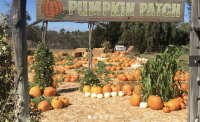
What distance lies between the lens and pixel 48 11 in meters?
5.64

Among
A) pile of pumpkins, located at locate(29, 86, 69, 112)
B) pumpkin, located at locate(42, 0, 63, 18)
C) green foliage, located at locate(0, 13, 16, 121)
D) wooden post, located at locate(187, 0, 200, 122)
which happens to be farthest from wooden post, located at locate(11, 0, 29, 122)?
pumpkin, located at locate(42, 0, 63, 18)

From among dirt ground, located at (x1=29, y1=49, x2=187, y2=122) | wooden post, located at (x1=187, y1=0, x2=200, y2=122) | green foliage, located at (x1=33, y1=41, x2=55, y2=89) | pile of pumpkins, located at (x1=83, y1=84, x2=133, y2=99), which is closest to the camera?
wooden post, located at (x1=187, y1=0, x2=200, y2=122)

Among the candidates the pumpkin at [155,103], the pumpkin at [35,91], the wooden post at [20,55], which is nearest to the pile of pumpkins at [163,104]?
the pumpkin at [155,103]

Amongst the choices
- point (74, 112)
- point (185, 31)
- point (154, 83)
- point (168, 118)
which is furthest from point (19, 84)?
point (185, 31)

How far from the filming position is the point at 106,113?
4371mm

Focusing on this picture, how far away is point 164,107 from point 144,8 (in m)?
2.85

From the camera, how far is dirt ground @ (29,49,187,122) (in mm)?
4031

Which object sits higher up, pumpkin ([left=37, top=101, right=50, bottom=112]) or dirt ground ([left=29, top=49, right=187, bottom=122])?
pumpkin ([left=37, top=101, right=50, bottom=112])

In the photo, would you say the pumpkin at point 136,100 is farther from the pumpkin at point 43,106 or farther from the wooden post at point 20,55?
the wooden post at point 20,55

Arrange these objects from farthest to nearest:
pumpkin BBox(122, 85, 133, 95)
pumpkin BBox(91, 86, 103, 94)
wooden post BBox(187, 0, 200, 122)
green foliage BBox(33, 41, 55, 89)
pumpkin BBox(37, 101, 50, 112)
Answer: green foliage BBox(33, 41, 55, 89) < pumpkin BBox(122, 85, 133, 95) < pumpkin BBox(91, 86, 103, 94) < pumpkin BBox(37, 101, 50, 112) < wooden post BBox(187, 0, 200, 122)

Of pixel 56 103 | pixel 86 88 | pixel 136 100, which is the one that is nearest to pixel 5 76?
pixel 56 103

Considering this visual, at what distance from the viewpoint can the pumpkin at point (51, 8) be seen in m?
5.54

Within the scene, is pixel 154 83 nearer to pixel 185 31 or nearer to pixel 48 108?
pixel 48 108

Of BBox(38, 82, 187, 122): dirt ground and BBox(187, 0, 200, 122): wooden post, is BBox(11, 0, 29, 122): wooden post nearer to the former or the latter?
BBox(38, 82, 187, 122): dirt ground
